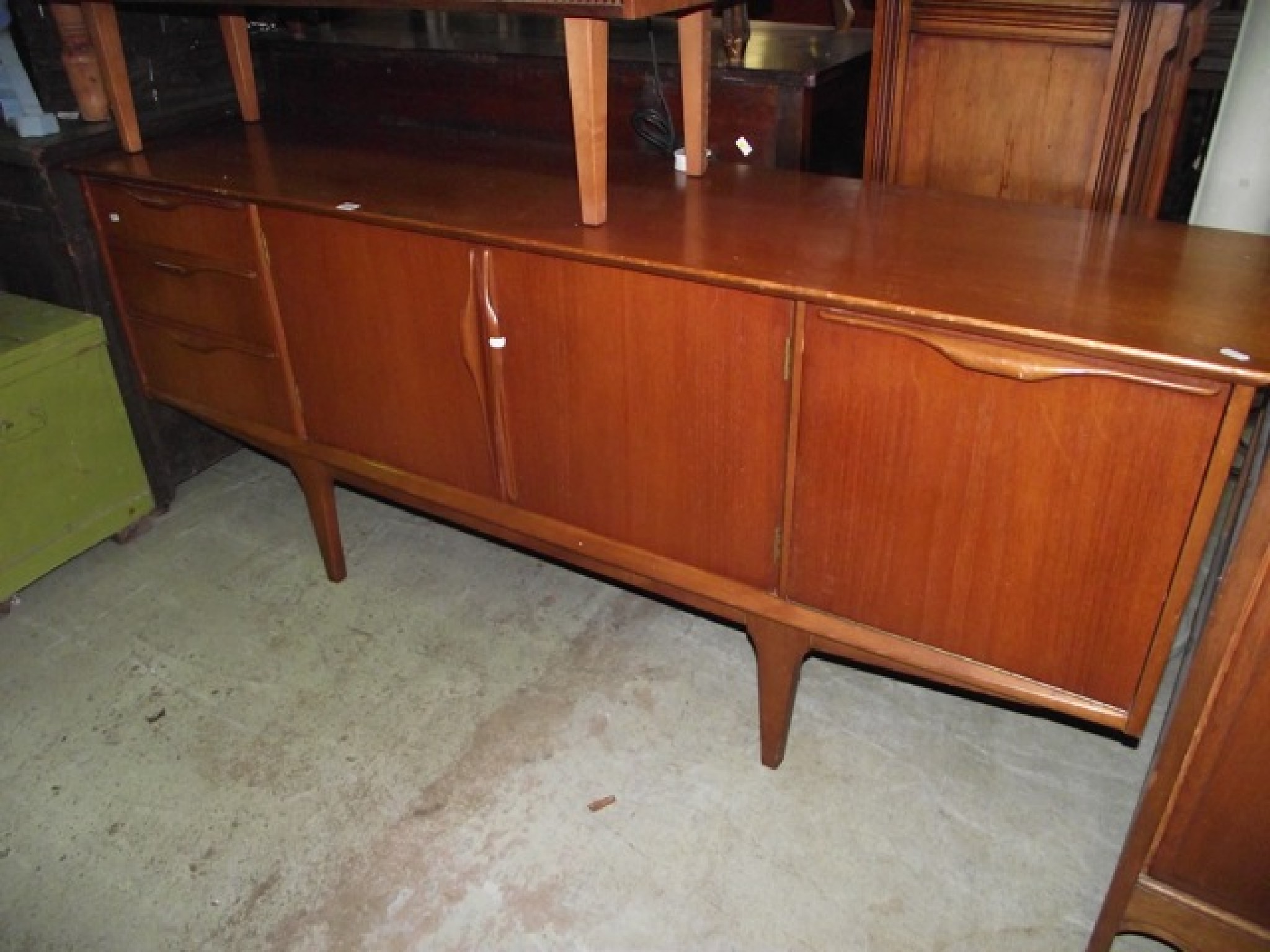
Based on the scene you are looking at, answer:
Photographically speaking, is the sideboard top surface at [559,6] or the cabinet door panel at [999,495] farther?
the sideboard top surface at [559,6]

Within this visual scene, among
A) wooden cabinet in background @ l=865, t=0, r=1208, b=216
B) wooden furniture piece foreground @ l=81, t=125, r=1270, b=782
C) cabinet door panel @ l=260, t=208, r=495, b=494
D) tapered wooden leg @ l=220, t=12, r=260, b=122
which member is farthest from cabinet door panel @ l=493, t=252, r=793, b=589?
tapered wooden leg @ l=220, t=12, r=260, b=122

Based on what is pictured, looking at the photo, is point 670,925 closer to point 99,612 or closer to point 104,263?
point 99,612

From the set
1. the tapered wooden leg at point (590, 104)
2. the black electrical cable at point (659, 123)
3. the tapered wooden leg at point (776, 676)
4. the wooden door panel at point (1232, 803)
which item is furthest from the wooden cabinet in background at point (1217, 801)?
the black electrical cable at point (659, 123)

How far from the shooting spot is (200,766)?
189 cm

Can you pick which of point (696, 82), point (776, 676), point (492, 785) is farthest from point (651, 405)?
point (492, 785)

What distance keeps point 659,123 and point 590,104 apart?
525 millimetres

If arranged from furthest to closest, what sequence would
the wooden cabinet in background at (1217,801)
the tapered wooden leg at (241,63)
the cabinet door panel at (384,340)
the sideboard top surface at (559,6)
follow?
the tapered wooden leg at (241,63) < the cabinet door panel at (384,340) < the sideboard top surface at (559,6) < the wooden cabinet in background at (1217,801)

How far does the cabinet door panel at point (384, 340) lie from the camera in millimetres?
1780

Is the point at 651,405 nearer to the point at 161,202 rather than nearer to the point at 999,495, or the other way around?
the point at 999,495

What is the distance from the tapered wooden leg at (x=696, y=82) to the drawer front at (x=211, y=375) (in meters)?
0.96

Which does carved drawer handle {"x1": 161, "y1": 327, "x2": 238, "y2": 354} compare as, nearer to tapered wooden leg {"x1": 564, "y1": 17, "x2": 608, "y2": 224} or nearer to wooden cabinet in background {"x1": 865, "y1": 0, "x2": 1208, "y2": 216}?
tapered wooden leg {"x1": 564, "y1": 17, "x2": 608, "y2": 224}

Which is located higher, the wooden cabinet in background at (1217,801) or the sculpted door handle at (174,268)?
the sculpted door handle at (174,268)

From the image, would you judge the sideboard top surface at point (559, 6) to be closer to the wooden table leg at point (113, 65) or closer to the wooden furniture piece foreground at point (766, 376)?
the wooden furniture piece foreground at point (766, 376)

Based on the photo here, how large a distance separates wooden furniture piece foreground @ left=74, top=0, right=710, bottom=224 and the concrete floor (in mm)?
975
